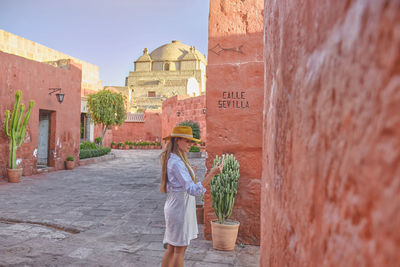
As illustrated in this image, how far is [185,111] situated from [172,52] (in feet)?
112

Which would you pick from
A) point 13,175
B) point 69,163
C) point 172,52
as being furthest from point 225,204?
point 172,52

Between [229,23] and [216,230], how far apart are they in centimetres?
280

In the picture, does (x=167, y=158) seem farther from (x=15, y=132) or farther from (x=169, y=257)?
(x=15, y=132)

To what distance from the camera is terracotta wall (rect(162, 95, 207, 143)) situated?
1942 cm

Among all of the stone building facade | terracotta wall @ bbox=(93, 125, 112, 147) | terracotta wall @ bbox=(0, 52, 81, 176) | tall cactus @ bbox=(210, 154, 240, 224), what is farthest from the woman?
terracotta wall @ bbox=(93, 125, 112, 147)

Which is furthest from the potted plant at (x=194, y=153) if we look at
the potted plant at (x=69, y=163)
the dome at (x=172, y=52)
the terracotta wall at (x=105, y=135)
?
the dome at (x=172, y=52)

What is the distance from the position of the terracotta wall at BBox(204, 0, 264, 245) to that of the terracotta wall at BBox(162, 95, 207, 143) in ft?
41.5

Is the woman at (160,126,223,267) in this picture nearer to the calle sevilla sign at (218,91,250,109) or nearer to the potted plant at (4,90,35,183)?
the calle sevilla sign at (218,91,250,109)

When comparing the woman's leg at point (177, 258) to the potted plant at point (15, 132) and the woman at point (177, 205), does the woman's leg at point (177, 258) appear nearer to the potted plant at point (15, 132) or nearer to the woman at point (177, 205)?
the woman at point (177, 205)

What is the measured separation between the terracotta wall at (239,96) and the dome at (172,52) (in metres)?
47.3

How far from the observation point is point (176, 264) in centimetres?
277

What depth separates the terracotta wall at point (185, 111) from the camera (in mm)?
19422

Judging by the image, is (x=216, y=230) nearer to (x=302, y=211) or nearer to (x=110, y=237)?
(x=110, y=237)

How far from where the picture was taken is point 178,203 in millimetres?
2793
